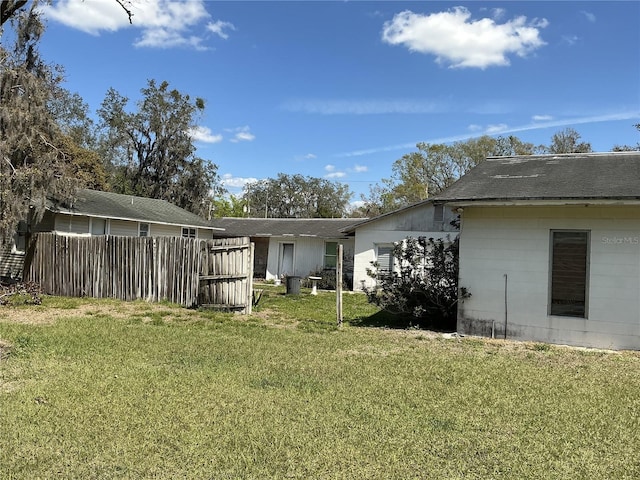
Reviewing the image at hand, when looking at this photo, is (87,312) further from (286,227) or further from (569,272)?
(286,227)

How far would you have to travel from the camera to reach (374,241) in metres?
21.8

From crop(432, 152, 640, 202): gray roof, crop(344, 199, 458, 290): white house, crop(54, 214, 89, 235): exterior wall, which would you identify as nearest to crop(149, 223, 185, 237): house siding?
crop(54, 214, 89, 235): exterior wall

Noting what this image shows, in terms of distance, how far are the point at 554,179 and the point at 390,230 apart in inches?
470

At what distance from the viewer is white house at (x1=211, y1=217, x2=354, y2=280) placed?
2483cm

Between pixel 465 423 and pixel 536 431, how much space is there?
61 centimetres

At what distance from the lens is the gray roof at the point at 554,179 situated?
870 cm

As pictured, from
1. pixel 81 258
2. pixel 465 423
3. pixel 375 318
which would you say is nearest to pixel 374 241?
pixel 375 318

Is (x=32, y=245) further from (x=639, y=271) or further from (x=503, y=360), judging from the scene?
(x=639, y=271)

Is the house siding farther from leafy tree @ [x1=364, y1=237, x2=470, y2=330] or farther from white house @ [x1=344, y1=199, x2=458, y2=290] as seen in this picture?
leafy tree @ [x1=364, y1=237, x2=470, y2=330]

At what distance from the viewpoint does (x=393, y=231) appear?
2142 cm

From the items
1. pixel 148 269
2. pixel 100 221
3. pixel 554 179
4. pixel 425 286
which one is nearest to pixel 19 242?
pixel 100 221

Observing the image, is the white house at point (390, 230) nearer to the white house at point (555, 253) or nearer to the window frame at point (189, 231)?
the window frame at point (189, 231)

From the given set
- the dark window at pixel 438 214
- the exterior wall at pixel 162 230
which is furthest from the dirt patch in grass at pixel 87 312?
the dark window at pixel 438 214

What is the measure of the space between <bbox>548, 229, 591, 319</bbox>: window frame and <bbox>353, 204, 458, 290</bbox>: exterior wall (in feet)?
35.2
